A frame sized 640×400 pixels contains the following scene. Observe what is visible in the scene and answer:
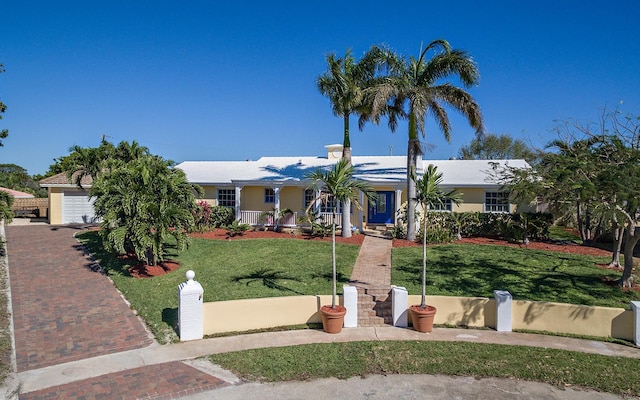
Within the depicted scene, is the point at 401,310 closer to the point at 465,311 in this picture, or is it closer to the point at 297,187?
the point at 465,311

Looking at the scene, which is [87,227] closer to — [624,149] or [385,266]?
[385,266]

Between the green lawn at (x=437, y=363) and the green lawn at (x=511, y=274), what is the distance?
289 centimetres

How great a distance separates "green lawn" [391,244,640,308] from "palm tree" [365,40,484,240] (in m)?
3.90

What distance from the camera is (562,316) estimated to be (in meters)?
9.39

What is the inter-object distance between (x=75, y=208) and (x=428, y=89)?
2182 cm

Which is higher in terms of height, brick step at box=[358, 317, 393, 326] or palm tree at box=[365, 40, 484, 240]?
palm tree at box=[365, 40, 484, 240]

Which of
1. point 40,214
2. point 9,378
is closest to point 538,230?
point 9,378

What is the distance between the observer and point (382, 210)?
22328 millimetres

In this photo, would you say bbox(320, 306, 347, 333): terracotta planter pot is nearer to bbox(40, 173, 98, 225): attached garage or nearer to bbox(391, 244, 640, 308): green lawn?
bbox(391, 244, 640, 308): green lawn

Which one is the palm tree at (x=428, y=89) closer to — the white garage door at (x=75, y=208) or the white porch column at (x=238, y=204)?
the white porch column at (x=238, y=204)

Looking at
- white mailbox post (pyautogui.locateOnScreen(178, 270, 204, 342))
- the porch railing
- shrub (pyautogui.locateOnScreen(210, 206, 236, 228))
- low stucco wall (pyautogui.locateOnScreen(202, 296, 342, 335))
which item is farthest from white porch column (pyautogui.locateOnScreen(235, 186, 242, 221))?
white mailbox post (pyautogui.locateOnScreen(178, 270, 204, 342))

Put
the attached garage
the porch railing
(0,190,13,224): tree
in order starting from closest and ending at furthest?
(0,190,13,224): tree → the porch railing → the attached garage

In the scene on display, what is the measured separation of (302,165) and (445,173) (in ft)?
27.1

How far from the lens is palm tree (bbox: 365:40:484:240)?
55.1 feet
